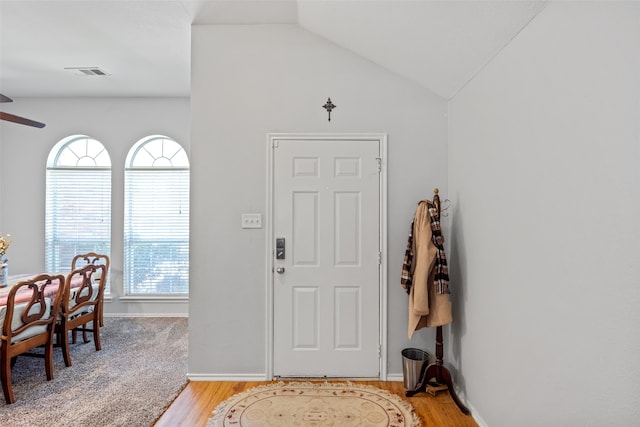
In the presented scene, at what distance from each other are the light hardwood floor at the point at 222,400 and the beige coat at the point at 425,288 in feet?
1.69

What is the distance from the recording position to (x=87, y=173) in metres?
4.54

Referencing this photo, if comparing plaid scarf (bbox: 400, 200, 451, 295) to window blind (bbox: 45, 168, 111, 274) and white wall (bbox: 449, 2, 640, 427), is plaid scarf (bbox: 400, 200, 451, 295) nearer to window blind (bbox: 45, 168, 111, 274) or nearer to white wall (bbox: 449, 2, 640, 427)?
white wall (bbox: 449, 2, 640, 427)

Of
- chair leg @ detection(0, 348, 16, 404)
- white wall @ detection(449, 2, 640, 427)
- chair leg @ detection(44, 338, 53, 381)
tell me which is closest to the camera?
white wall @ detection(449, 2, 640, 427)

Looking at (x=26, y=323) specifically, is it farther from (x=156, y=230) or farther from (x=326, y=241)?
(x=326, y=241)

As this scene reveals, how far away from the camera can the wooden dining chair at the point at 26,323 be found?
2365 mm

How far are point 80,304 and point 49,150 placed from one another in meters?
2.45

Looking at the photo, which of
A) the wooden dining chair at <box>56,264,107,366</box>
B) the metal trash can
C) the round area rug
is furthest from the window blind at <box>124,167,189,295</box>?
the metal trash can

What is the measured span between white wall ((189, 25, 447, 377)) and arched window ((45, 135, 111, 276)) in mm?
2496

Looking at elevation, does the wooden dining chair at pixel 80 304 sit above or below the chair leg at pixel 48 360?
above

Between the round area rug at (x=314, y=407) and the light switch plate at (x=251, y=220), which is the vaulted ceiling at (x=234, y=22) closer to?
the light switch plate at (x=251, y=220)

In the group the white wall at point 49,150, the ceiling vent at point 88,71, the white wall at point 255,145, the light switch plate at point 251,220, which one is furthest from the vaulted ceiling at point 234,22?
the light switch plate at point 251,220

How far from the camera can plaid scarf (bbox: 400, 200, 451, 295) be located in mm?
2432

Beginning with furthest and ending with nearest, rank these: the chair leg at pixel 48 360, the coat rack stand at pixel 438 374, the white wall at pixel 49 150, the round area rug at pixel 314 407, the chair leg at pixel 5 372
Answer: the white wall at pixel 49 150 < the chair leg at pixel 48 360 < the coat rack stand at pixel 438 374 < the chair leg at pixel 5 372 < the round area rug at pixel 314 407

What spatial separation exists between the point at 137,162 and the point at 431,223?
396cm
